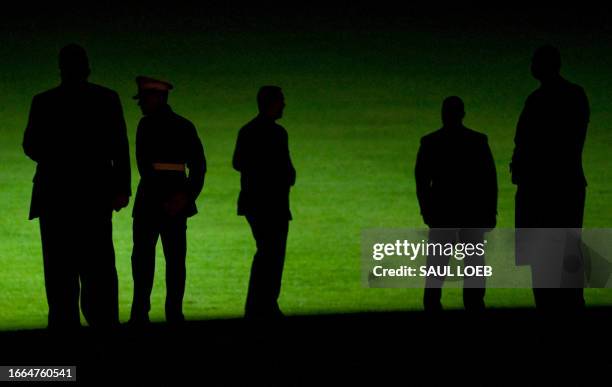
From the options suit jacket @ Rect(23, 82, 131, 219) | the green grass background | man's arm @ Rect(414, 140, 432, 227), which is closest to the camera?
suit jacket @ Rect(23, 82, 131, 219)

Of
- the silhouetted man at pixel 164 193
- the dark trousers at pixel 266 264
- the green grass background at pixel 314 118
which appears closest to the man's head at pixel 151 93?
the silhouetted man at pixel 164 193

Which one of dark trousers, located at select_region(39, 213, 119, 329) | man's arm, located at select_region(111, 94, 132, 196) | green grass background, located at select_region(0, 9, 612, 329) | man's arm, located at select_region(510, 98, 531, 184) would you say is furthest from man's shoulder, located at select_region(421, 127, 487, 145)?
green grass background, located at select_region(0, 9, 612, 329)

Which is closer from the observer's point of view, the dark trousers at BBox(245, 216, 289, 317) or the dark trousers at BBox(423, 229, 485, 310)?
the dark trousers at BBox(423, 229, 485, 310)

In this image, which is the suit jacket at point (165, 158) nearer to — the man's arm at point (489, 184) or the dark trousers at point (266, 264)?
the dark trousers at point (266, 264)

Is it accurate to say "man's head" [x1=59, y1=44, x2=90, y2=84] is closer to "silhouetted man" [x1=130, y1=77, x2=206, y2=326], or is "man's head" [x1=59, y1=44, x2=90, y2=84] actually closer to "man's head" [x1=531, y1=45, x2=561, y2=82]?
"silhouetted man" [x1=130, y1=77, x2=206, y2=326]

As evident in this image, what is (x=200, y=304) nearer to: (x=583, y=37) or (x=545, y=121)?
(x=545, y=121)

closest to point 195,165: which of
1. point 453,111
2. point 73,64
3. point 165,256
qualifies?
point 165,256

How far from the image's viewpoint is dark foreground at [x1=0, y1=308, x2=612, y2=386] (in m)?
5.12

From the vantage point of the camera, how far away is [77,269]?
19.7 ft

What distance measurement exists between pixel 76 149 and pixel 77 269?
56cm

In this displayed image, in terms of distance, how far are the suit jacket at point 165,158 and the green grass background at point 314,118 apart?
1875mm

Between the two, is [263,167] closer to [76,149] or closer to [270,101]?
[270,101]

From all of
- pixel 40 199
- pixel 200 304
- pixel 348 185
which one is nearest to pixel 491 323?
pixel 40 199

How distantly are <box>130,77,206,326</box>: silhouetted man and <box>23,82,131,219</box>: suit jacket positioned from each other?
0.70 metres
